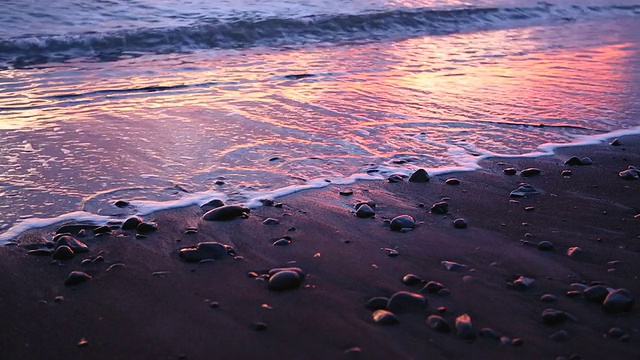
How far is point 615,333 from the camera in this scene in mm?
1775

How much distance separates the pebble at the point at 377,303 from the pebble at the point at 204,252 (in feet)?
2.06

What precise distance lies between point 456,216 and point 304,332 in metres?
1.19

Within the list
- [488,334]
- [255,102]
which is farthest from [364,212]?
[255,102]

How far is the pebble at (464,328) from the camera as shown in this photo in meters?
1.79

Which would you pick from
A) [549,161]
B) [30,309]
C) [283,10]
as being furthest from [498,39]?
[30,309]

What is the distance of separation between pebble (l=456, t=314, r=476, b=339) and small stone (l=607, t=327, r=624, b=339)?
36 centimetres

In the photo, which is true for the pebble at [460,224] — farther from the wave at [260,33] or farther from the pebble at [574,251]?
the wave at [260,33]

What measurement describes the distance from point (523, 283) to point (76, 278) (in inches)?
56.0

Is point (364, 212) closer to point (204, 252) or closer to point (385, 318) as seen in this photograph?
point (204, 252)

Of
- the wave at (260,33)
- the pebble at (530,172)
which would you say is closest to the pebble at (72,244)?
the pebble at (530,172)

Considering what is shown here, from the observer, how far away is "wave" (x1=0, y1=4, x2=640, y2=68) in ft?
28.0

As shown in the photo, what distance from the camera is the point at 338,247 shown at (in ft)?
8.05

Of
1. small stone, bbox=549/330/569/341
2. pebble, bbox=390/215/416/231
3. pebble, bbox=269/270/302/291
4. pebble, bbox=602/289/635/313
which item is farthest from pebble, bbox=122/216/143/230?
pebble, bbox=602/289/635/313

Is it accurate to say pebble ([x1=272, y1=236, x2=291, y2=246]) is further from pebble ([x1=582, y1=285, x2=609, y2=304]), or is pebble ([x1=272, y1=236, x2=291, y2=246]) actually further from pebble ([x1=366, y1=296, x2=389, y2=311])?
pebble ([x1=582, y1=285, x2=609, y2=304])
